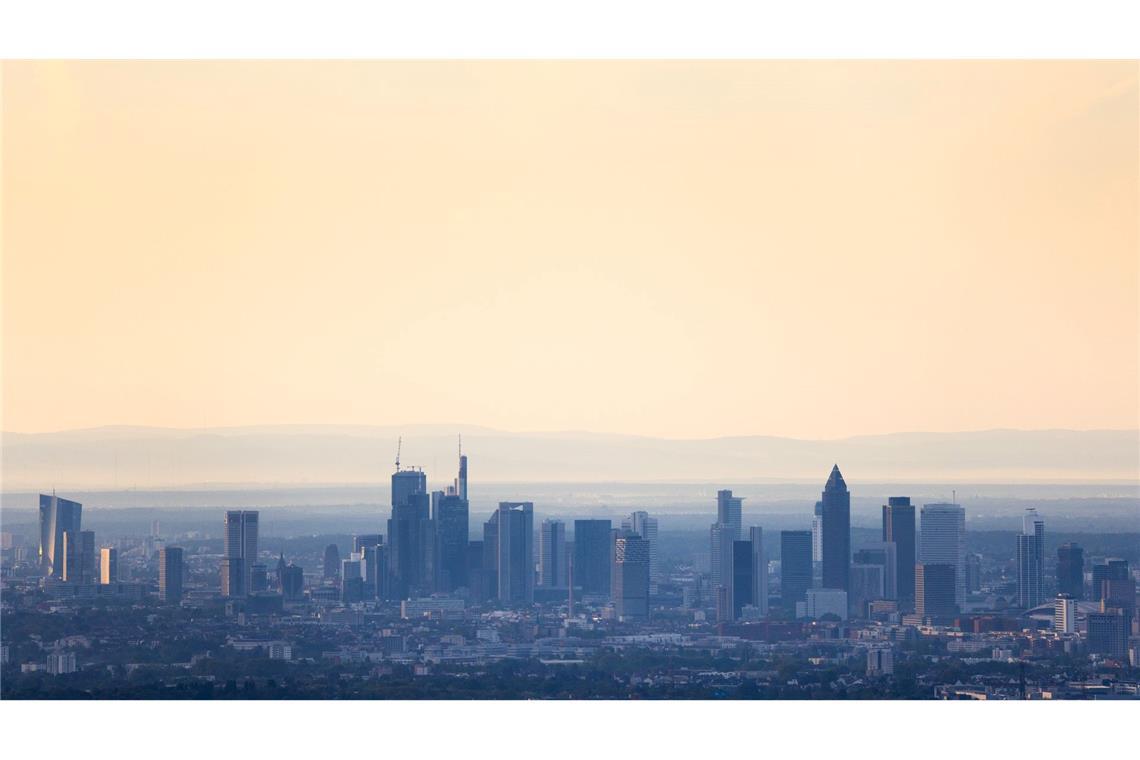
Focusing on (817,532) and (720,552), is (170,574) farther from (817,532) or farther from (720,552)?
(817,532)

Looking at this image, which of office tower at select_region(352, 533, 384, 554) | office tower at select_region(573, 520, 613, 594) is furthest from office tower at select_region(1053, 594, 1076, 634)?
office tower at select_region(352, 533, 384, 554)

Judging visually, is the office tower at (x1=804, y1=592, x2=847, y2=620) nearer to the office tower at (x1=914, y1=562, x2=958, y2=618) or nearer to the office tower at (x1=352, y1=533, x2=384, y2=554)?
the office tower at (x1=914, y1=562, x2=958, y2=618)

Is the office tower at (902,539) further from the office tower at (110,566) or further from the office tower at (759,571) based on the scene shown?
the office tower at (110,566)

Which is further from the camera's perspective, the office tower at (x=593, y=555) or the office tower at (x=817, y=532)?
the office tower at (x=593, y=555)

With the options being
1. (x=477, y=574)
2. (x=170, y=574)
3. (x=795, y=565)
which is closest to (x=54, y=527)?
(x=170, y=574)

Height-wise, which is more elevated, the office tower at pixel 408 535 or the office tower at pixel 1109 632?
the office tower at pixel 408 535

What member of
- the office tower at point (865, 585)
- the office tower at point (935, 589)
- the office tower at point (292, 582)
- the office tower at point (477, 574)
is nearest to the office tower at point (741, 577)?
the office tower at point (865, 585)
